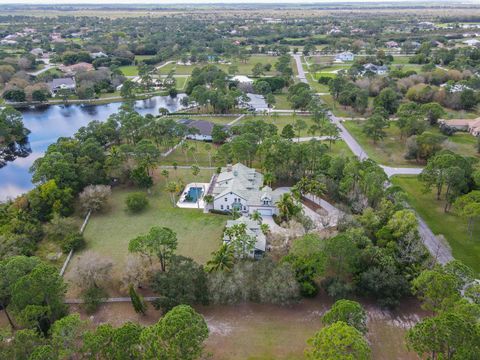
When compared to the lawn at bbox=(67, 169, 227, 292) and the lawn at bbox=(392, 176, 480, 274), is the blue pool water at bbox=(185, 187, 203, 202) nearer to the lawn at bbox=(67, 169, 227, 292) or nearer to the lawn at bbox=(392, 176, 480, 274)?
the lawn at bbox=(67, 169, 227, 292)

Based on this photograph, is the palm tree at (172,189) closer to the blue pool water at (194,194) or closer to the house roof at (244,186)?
the blue pool water at (194,194)

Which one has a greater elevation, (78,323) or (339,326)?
(339,326)

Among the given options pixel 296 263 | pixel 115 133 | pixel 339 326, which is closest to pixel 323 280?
pixel 296 263

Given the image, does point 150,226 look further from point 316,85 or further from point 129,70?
point 129,70

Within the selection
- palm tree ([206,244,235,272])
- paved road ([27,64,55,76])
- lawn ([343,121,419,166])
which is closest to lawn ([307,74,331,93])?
lawn ([343,121,419,166])

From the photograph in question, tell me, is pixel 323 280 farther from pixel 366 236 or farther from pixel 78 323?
pixel 78 323

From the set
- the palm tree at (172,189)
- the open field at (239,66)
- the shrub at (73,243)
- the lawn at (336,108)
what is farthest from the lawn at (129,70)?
the shrub at (73,243)

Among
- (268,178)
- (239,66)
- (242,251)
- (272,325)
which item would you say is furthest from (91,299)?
(239,66)
